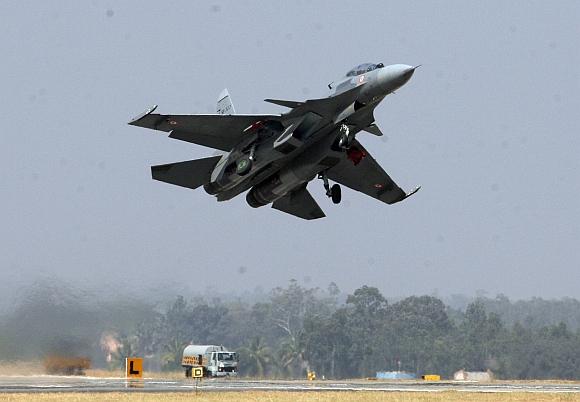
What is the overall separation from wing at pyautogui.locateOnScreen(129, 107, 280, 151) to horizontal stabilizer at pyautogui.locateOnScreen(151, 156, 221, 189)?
1.00 metres

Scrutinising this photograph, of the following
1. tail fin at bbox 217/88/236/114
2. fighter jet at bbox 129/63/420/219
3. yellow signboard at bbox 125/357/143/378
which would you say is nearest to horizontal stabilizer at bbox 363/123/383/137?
fighter jet at bbox 129/63/420/219

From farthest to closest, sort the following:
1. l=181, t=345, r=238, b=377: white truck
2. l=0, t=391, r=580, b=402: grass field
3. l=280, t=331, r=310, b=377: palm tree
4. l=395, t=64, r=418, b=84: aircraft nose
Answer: l=280, t=331, r=310, b=377: palm tree, l=181, t=345, r=238, b=377: white truck, l=0, t=391, r=580, b=402: grass field, l=395, t=64, r=418, b=84: aircraft nose

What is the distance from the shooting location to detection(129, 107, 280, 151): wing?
119 feet

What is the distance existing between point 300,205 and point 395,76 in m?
12.0

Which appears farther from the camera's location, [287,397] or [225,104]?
[225,104]

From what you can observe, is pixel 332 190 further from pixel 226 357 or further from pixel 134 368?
pixel 226 357

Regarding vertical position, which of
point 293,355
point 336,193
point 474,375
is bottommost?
→ point 474,375

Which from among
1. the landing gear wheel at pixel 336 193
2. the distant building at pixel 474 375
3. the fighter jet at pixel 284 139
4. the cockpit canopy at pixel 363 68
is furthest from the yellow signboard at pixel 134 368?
the distant building at pixel 474 375

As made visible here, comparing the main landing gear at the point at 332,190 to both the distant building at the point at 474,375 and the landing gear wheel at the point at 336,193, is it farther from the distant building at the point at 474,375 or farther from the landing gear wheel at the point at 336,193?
the distant building at the point at 474,375

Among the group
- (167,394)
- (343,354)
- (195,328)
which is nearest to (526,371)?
(343,354)

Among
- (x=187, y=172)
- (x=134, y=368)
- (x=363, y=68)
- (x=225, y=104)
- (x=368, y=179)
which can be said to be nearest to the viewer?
(x=363, y=68)

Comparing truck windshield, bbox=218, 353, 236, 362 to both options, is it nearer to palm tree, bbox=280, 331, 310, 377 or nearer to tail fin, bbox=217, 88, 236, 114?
palm tree, bbox=280, 331, 310, 377

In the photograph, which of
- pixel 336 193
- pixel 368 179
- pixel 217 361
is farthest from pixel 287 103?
pixel 217 361

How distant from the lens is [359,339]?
97.3 metres
